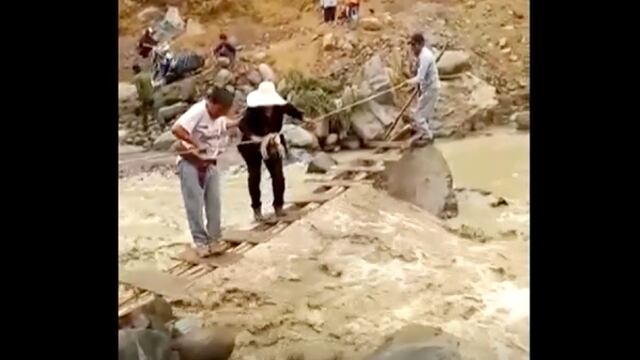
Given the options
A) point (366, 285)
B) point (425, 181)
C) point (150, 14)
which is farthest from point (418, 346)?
point (150, 14)

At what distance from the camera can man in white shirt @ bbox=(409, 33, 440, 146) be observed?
2248mm

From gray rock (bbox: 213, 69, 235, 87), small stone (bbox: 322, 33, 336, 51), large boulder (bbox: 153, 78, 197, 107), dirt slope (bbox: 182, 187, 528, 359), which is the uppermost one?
small stone (bbox: 322, 33, 336, 51)

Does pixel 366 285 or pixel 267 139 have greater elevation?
pixel 267 139

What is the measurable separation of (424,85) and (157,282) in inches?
32.4

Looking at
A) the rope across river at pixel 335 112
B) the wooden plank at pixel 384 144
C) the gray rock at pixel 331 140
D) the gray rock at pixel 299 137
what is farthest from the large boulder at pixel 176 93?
the wooden plank at pixel 384 144

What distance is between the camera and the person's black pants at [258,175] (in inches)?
89.1

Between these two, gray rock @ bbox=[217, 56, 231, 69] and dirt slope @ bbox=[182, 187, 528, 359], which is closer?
dirt slope @ bbox=[182, 187, 528, 359]

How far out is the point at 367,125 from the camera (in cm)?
225

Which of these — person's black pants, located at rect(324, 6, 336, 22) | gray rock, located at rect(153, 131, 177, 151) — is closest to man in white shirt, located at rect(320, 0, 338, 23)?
person's black pants, located at rect(324, 6, 336, 22)

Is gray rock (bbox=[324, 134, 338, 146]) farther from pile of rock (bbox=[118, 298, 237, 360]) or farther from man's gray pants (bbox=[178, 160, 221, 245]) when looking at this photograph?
pile of rock (bbox=[118, 298, 237, 360])

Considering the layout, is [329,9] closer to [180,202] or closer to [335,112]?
[335,112]

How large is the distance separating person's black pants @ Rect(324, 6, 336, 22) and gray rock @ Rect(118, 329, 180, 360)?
0.88m
